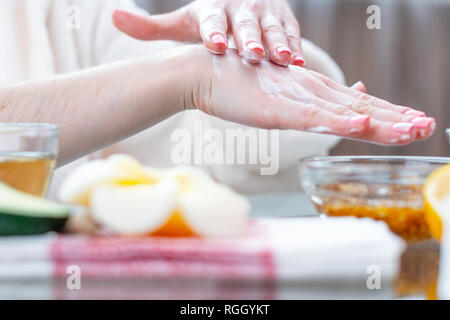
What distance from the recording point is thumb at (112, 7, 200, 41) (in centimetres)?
102

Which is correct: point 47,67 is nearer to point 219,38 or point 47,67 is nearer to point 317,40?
point 219,38

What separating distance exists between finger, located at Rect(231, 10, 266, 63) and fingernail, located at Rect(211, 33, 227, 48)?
29 millimetres

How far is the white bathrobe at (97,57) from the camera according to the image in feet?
4.42

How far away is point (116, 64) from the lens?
85 cm

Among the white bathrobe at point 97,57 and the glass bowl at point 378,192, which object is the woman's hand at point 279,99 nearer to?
the glass bowl at point 378,192

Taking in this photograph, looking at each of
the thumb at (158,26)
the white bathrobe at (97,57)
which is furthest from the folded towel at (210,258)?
the white bathrobe at (97,57)

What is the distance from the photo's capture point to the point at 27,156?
0.44 metres

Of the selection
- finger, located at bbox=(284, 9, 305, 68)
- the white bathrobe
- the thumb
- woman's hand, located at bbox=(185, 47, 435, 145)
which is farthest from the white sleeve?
woman's hand, located at bbox=(185, 47, 435, 145)

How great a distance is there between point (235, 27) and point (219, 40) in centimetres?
8

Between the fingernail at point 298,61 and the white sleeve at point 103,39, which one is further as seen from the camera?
the white sleeve at point 103,39

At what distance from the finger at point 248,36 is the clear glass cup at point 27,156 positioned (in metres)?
0.41

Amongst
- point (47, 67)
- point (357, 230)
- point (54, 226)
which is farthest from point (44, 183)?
point (47, 67)

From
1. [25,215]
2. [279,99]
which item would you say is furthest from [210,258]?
[279,99]

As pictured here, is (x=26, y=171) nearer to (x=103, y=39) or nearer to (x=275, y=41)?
(x=275, y=41)
